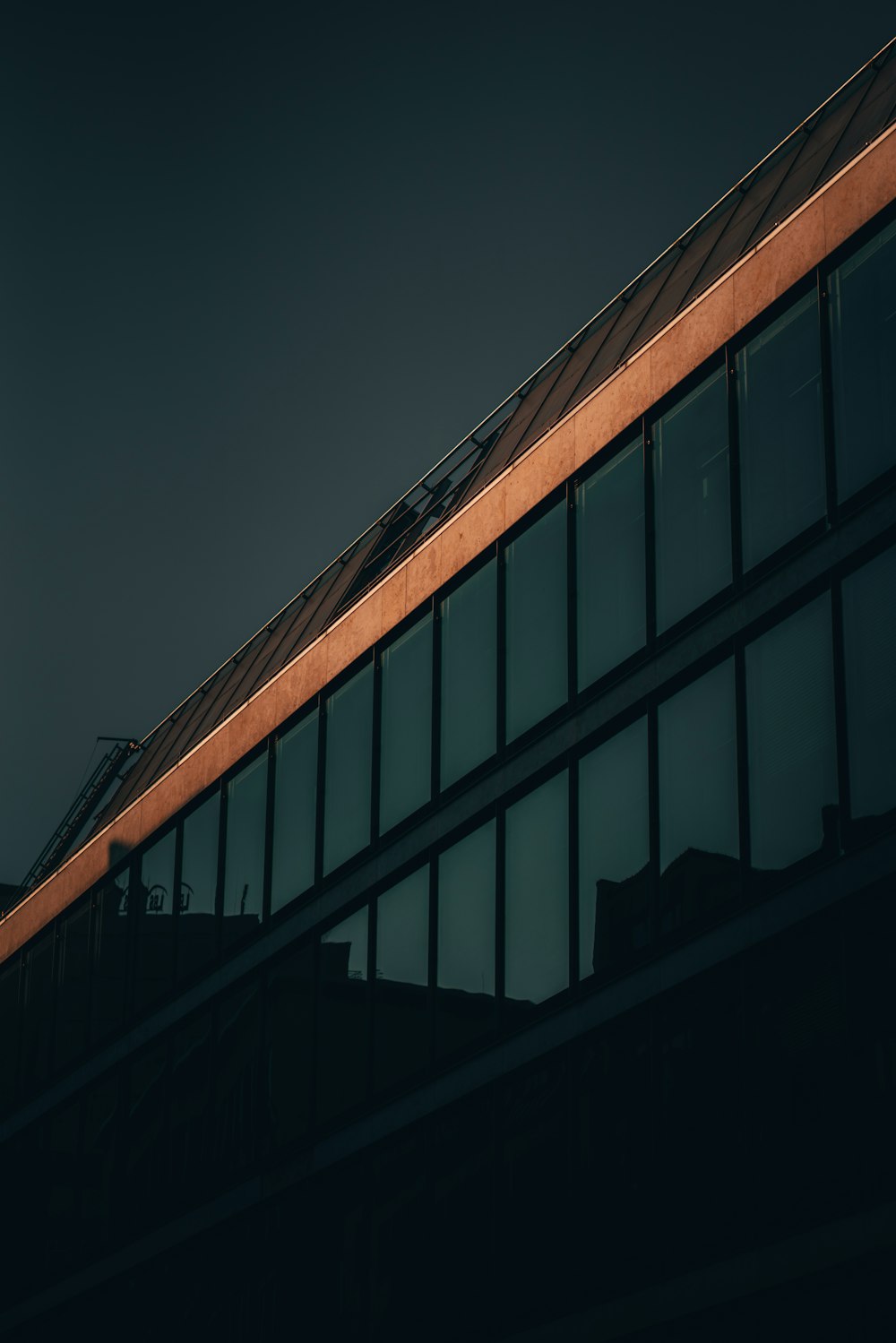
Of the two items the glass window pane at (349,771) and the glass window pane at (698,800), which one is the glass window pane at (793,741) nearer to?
the glass window pane at (698,800)

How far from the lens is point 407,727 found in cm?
3039

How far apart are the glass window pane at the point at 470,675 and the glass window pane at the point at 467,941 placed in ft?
4.15

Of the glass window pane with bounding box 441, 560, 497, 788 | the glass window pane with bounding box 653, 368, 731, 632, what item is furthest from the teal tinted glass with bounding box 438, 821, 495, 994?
the glass window pane with bounding box 653, 368, 731, 632

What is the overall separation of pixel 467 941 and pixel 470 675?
13.3 ft

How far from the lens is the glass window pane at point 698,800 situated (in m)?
23.1

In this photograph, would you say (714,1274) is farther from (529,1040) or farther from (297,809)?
(297,809)

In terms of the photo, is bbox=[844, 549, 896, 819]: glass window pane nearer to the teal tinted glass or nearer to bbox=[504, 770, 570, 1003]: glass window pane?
bbox=[504, 770, 570, 1003]: glass window pane

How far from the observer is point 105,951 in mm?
38500

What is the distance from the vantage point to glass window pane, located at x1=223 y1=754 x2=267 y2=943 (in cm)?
3372

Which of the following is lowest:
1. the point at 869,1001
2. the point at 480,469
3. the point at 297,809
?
the point at 869,1001

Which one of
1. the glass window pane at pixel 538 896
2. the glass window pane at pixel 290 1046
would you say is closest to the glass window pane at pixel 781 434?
the glass window pane at pixel 538 896

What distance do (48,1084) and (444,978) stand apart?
1450cm

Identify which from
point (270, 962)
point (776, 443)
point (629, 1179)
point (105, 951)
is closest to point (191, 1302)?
point (270, 962)

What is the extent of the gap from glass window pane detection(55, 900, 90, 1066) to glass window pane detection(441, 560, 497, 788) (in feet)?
42.9
